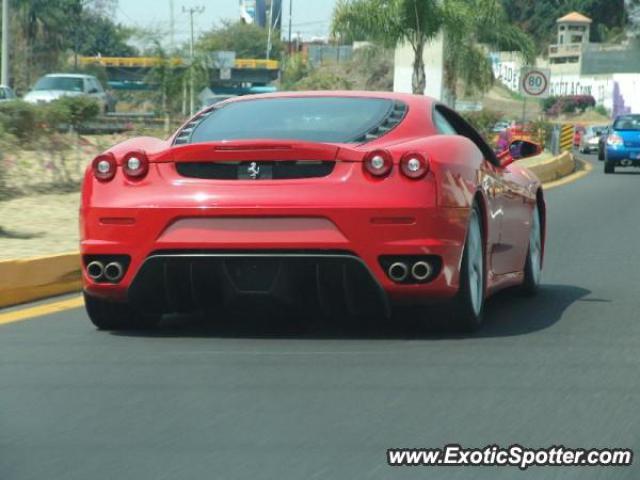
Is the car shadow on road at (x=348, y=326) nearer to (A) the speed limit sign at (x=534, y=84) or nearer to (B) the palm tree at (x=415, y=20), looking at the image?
(A) the speed limit sign at (x=534, y=84)

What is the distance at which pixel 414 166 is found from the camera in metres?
7.31

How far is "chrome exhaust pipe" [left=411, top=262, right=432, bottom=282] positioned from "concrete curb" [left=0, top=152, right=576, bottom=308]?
2.92 metres

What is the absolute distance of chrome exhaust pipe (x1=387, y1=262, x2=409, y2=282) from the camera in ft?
24.1

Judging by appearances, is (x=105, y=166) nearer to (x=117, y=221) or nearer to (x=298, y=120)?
(x=117, y=221)

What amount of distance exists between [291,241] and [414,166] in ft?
2.21

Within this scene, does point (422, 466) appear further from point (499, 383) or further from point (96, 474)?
point (499, 383)

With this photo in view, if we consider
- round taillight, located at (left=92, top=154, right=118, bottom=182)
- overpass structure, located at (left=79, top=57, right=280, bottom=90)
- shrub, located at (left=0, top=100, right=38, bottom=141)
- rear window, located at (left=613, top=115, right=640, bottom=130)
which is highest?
round taillight, located at (left=92, top=154, right=118, bottom=182)

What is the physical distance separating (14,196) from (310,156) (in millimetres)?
9336

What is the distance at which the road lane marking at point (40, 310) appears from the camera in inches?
341

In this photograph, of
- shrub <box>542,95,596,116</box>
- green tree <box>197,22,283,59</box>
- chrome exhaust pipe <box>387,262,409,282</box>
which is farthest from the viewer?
green tree <box>197,22,283,59</box>

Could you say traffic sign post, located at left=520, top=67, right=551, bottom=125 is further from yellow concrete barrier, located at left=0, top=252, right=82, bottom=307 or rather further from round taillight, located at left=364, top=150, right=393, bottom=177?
round taillight, located at left=364, top=150, right=393, bottom=177

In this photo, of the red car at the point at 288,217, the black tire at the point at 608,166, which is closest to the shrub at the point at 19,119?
the red car at the point at 288,217

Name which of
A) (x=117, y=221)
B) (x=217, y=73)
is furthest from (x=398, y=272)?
(x=217, y=73)

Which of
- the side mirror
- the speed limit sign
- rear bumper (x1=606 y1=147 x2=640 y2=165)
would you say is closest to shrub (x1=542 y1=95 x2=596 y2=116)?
the speed limit sign
